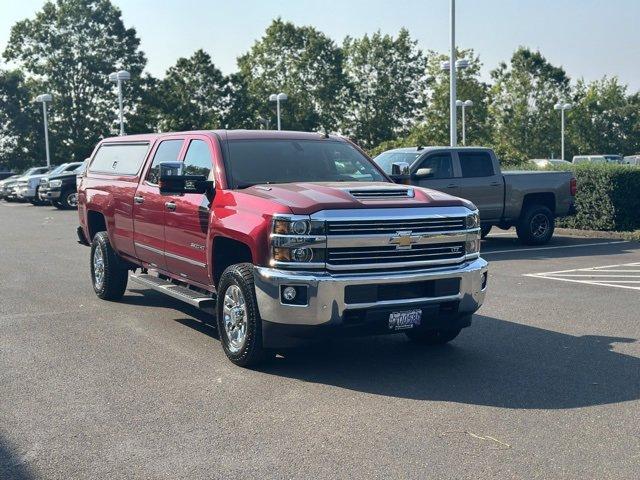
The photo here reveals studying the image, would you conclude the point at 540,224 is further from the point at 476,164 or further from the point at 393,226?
the point at 393,226

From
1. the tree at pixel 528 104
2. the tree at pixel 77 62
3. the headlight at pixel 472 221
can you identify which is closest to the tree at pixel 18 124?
the tree at pixel 77 62

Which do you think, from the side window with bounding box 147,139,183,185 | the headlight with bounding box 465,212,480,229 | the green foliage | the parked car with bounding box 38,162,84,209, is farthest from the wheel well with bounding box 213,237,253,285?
the parked car with bounding box 38,162,84,209

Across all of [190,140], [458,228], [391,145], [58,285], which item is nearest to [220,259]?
[190,140]

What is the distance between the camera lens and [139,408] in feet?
19.6

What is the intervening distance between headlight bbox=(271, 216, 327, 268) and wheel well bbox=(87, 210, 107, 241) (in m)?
5.09

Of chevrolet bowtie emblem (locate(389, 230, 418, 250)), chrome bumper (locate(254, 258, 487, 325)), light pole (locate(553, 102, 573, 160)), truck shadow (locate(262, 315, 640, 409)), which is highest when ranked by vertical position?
light pole (locate(553, 102, 573, 160))

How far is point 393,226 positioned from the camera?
673cm

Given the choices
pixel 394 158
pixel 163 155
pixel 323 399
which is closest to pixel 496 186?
pixel 394 158

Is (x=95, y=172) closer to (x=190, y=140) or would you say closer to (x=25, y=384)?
(x=190, y=140)

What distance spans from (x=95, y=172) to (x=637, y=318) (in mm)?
6592

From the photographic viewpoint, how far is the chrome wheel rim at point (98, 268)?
10.6 meters

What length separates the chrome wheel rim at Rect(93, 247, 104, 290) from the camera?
1062cm

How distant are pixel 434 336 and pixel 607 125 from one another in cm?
6216

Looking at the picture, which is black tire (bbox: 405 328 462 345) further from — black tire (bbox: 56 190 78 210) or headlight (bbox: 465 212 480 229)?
black tire (bbox: 56 190 78 210)
